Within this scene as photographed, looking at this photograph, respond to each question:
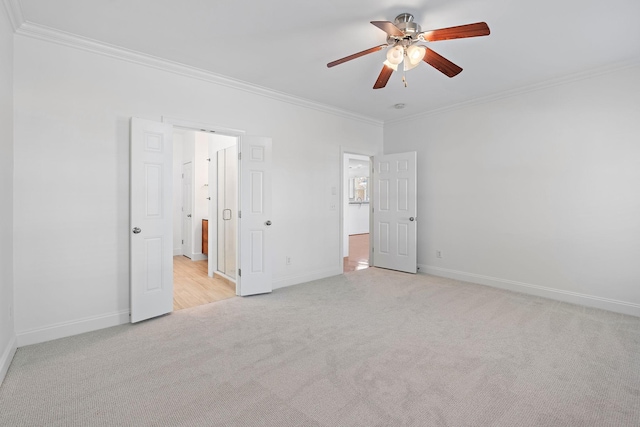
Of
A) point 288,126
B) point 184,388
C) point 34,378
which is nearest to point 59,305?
point 34,378

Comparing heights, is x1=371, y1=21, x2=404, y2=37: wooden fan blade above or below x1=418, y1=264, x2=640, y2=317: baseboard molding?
above

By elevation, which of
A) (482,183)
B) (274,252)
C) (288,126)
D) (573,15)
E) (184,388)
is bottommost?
(184,388)

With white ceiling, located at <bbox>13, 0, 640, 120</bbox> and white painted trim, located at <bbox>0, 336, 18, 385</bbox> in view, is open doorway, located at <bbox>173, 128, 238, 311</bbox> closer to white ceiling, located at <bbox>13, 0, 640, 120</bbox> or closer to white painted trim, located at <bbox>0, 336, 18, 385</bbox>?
white painted trim, located at <bbox>0, 336, 18, 385</bbox>

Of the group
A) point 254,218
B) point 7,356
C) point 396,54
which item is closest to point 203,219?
point 254,218

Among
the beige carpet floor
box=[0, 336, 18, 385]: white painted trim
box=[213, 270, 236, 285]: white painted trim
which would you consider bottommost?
the beige carpet floor

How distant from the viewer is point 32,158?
271 cm

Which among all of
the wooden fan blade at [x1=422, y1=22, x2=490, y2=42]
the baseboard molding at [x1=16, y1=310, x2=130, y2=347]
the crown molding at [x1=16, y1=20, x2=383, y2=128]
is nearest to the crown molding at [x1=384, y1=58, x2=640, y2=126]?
the crown molding at [x1=16, y1=20, x2=383, y2=128]

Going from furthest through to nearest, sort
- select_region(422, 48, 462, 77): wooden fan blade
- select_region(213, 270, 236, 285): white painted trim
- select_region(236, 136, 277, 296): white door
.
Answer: select_region(213, 270, 236, 285): white painted trim < select_region(236, 136, 277, 296): white door < select_region(422, 48, 462, 77): wooden fan blade

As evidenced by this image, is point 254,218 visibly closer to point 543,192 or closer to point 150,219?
point 150,219

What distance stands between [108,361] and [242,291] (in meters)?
1.74

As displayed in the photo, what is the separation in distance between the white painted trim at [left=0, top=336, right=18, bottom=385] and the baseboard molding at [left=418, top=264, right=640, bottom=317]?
509 cm

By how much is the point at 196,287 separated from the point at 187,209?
2.95 m

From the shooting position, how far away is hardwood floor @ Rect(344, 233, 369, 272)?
593 centimetres

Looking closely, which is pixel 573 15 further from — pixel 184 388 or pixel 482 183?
pixel 184 388
